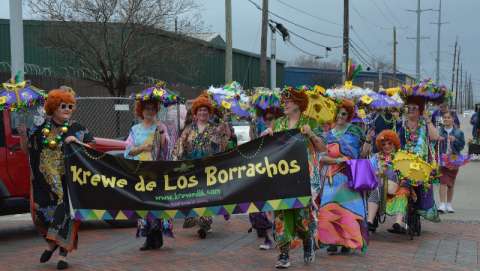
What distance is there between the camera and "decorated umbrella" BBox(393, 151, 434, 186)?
8.32m

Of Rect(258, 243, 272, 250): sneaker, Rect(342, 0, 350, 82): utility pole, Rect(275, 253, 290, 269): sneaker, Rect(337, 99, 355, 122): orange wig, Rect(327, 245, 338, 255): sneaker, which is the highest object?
Rect(342, 0, 350, 82): utility pole

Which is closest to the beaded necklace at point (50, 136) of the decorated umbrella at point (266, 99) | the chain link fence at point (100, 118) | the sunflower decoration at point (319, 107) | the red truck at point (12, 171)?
the red truck at point (12, 171)

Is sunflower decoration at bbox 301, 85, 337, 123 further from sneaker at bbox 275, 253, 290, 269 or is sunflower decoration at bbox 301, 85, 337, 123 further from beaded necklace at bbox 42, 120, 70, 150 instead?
beaded necklace at bbox 42, 120, 70, 150

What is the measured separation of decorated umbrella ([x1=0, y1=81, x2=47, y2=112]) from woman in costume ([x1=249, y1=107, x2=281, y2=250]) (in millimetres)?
2583

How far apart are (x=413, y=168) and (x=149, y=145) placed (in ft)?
10.5

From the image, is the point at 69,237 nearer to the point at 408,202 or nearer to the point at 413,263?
the point at 413,263

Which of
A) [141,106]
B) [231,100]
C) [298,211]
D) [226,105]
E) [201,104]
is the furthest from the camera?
[231,100]

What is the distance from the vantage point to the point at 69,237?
268 inches

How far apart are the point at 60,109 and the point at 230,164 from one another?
179 centimetres

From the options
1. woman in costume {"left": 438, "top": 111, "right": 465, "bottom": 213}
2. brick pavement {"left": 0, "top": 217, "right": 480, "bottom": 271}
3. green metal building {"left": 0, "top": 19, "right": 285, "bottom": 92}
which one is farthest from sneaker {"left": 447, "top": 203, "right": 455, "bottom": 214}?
green metal building {"left": 0, "top": 19, "right": 285, "bottom": 92}

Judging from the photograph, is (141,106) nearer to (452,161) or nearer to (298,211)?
(298,211)

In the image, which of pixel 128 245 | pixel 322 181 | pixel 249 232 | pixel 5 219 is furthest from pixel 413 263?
pixel 5 219

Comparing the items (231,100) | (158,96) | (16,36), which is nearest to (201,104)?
(158,96)

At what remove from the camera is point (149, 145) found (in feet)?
25.1
